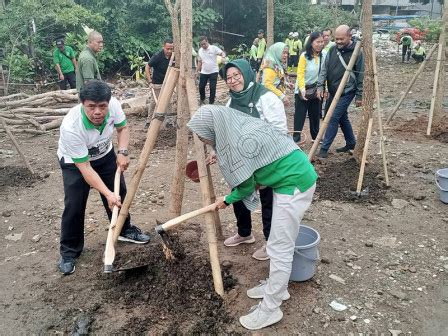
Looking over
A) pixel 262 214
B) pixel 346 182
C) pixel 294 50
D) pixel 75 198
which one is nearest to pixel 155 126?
pixel 75 198

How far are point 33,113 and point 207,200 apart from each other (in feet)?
22.2

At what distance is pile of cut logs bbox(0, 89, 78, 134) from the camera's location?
309 inches

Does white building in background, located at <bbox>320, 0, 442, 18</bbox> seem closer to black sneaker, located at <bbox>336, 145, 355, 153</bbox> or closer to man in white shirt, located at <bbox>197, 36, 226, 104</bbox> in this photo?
man in white shirt, located at <bbox>197, 36, 226, 104</bbox>

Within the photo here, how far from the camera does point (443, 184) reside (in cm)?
450

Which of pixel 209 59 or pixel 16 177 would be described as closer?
pixel 16 177

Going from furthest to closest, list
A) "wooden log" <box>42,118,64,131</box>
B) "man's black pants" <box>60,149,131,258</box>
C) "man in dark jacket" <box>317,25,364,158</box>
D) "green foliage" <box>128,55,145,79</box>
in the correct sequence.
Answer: "green foliage" <box>128,55,145,79</box>, "wooden log" <box>42,118,64,131</box>, "man in dark jacket" <box>317,25,364,158</box>, "man's black pants" <box>60,149,131,258</box>

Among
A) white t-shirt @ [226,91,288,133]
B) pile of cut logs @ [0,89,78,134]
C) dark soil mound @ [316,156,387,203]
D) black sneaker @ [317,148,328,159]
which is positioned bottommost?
dark soil mound @ [316,156,387,203]

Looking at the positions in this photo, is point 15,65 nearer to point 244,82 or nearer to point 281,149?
point 244,82

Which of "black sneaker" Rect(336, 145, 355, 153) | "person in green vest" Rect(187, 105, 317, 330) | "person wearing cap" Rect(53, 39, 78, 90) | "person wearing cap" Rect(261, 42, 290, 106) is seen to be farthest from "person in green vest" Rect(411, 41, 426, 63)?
"person in green vest" Rect(187, 105, 317, 330)

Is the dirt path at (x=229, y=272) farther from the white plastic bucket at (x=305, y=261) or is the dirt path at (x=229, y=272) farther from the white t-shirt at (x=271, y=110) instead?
the white t-shirt at (x=271, y=110)

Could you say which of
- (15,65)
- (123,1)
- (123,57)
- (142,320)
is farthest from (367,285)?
(123,1)

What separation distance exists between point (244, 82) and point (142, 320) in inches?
74.6

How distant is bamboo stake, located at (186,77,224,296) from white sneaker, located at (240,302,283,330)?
34 cm

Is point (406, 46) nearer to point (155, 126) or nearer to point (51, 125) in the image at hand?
point (51, 125)
